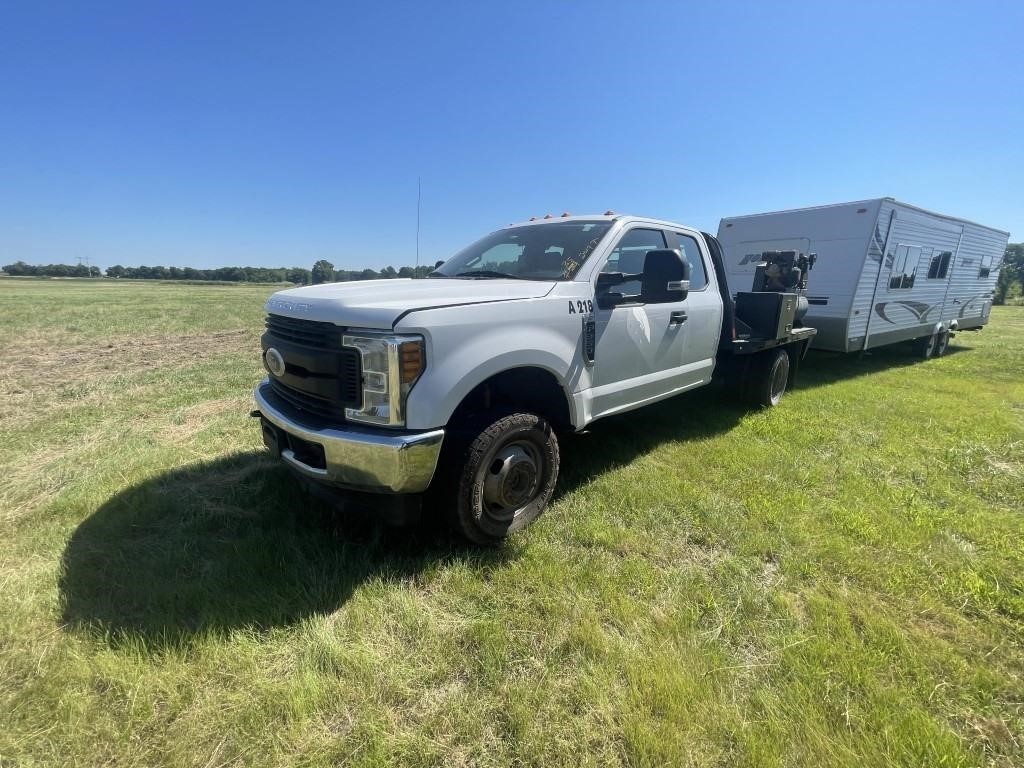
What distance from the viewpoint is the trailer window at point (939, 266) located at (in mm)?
8828

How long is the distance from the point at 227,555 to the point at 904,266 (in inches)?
407

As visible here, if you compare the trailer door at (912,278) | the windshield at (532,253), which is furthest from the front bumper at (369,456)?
the trailer door at (912,278)

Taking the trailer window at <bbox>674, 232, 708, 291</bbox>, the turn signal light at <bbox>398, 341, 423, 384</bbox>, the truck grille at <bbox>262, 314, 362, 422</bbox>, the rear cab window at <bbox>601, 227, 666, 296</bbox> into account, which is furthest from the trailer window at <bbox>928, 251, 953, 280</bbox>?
the truck grille at <bbox>262, 314, 362, 422</bbox>

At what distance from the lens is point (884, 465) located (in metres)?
3.97

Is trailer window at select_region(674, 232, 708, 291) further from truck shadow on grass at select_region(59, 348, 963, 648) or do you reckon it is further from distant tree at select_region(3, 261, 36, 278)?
distant tree at select_region(3, 261, 36, 278)

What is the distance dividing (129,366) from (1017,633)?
34.6ft

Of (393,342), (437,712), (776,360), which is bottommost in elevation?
(437,712)

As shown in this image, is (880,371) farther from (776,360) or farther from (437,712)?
(437,712)

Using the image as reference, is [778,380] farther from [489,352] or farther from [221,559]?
[221,559]

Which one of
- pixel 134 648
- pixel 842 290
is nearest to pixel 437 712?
pixel 134 648

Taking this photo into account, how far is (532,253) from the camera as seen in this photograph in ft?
11.5

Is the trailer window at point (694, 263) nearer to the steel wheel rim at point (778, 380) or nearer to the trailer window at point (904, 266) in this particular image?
the steel wheel rim at point (778, 380)

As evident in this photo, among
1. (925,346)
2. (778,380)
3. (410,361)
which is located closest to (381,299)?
(410,361)

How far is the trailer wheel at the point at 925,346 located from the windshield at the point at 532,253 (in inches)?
403
